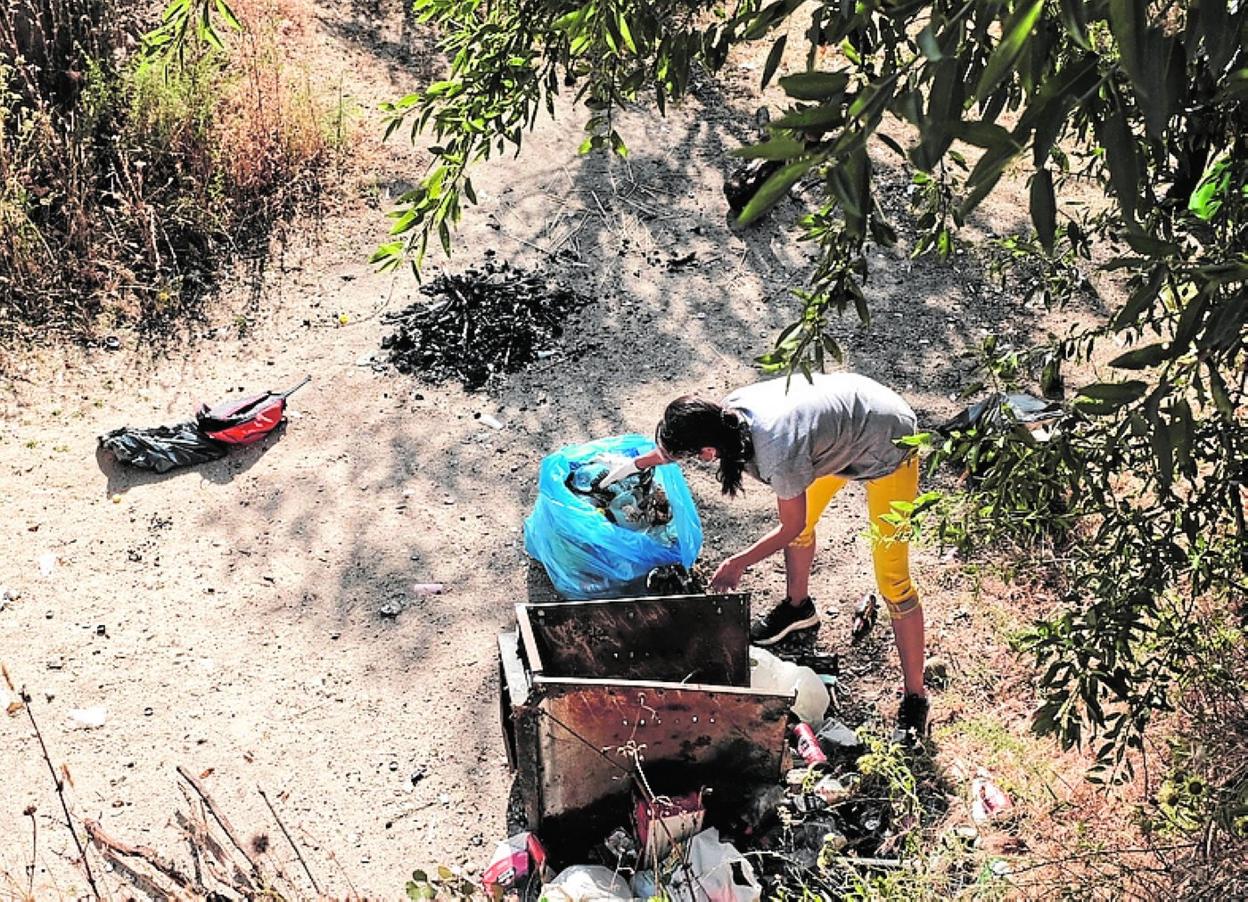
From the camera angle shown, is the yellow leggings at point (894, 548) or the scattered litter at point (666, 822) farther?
the yellow leggings at point (894, 548)

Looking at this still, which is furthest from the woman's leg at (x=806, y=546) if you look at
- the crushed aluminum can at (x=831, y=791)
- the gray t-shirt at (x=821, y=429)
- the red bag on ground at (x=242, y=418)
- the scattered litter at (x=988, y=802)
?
the red bag on ground at (x=242, y=418)

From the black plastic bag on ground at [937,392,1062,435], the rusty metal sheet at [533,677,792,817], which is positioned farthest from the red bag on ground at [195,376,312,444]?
the black plastic bag on ground at [937,392,1062,435]

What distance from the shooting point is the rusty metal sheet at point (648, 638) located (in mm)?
4203

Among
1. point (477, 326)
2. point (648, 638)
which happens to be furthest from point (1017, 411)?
point (477, 326)

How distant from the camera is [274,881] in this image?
12.9ft

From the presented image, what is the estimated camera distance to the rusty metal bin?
Result: 375cm

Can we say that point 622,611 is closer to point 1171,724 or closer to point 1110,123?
point 1171,724

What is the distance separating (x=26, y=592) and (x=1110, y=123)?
16.2 ft

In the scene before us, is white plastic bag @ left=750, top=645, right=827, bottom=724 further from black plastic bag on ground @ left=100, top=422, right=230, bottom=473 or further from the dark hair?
black plastic bag on ground @ left=100, top=422, right=230, bottom=473

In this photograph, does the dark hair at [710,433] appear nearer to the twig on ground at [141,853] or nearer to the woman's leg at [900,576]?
the woman's leg at [900,576]

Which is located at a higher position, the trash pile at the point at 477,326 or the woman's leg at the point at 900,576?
the woman's leg at the point at 900,576

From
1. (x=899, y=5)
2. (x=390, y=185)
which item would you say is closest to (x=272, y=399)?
(x=390, y=185)

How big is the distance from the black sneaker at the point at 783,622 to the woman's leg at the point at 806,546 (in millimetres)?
36

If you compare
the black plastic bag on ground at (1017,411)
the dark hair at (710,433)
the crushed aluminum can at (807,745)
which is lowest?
the crushed aluminum can at (807,745)
